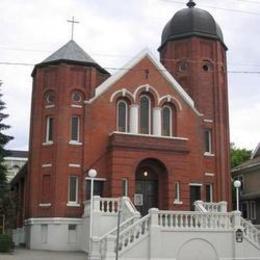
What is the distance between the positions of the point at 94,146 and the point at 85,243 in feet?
20.9

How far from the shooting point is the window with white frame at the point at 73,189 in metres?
34.0

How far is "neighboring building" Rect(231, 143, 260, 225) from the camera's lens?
46366mm

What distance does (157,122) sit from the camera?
3653 cm

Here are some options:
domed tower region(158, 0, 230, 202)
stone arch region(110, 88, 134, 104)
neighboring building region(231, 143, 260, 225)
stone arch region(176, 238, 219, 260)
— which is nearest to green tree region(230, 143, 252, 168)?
neighboring building region(231, 143, 260, 225)

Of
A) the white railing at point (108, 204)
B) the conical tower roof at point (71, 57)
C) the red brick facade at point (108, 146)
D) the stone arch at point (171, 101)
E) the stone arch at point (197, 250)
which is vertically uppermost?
the conical tower roof at point (71, 57)

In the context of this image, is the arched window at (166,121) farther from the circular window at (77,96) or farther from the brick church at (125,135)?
the circular window at (77,96)

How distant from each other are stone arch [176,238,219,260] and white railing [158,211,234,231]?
0.71 metres

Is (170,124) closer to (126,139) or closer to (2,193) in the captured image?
(126,139)

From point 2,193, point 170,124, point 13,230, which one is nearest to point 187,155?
point 170,124

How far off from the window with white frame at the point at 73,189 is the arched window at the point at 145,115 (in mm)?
5561

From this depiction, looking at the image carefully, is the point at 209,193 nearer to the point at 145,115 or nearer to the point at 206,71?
the point at 145,115

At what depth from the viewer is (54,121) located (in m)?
35.0

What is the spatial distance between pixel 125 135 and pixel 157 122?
2.98 meters

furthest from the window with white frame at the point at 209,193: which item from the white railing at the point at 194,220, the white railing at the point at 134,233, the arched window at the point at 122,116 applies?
the white railing at the point at 134,233
